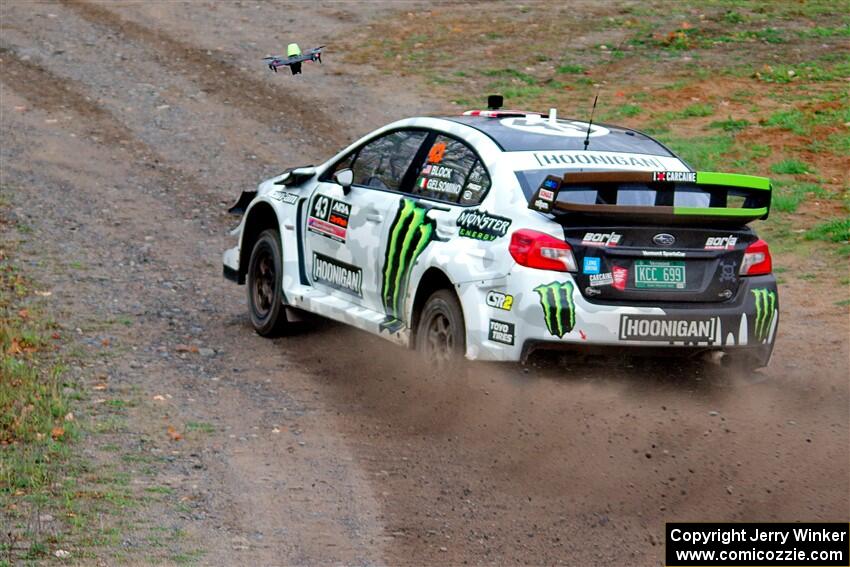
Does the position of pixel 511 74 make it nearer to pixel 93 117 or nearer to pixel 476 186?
pixel 93 117

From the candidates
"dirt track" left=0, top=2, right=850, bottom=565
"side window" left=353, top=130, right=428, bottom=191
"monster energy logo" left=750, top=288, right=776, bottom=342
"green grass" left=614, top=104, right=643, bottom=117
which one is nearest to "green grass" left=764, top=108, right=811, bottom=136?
"green grass" left=614, top=104, right=643, bottom=117

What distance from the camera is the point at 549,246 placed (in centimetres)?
769

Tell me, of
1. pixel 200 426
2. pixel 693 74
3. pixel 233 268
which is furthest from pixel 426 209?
pixel 693 74

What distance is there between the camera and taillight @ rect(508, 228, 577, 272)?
7680mm

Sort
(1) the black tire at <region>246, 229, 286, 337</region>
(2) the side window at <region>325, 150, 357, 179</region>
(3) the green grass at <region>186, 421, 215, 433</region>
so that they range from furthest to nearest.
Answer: (1) the black tire at <region>246, 229, 286, 337</region>
(2) the side window at <region>325, 150, 357, 179</region>
(3) the green grass at <region>186, 421, 215, 433</region>

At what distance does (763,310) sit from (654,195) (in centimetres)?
97

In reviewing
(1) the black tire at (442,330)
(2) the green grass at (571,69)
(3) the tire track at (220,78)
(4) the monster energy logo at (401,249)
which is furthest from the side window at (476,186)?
(2) the green grass at (571,69)

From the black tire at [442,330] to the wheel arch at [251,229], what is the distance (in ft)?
8.44

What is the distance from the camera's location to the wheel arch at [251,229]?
1079 cm

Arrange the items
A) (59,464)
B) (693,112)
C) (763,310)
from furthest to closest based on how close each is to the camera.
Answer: (693,112) < (763,310) < (59,464)

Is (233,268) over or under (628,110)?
under

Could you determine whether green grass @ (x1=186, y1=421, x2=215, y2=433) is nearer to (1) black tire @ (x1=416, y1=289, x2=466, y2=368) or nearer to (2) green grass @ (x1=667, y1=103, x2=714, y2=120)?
(1) black tire @ (x1=416, y1=289, x2=466, y2=368)

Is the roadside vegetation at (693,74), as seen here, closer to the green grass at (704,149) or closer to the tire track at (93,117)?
the green grass at (704,149)

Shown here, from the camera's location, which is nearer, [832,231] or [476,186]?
[476,186]
